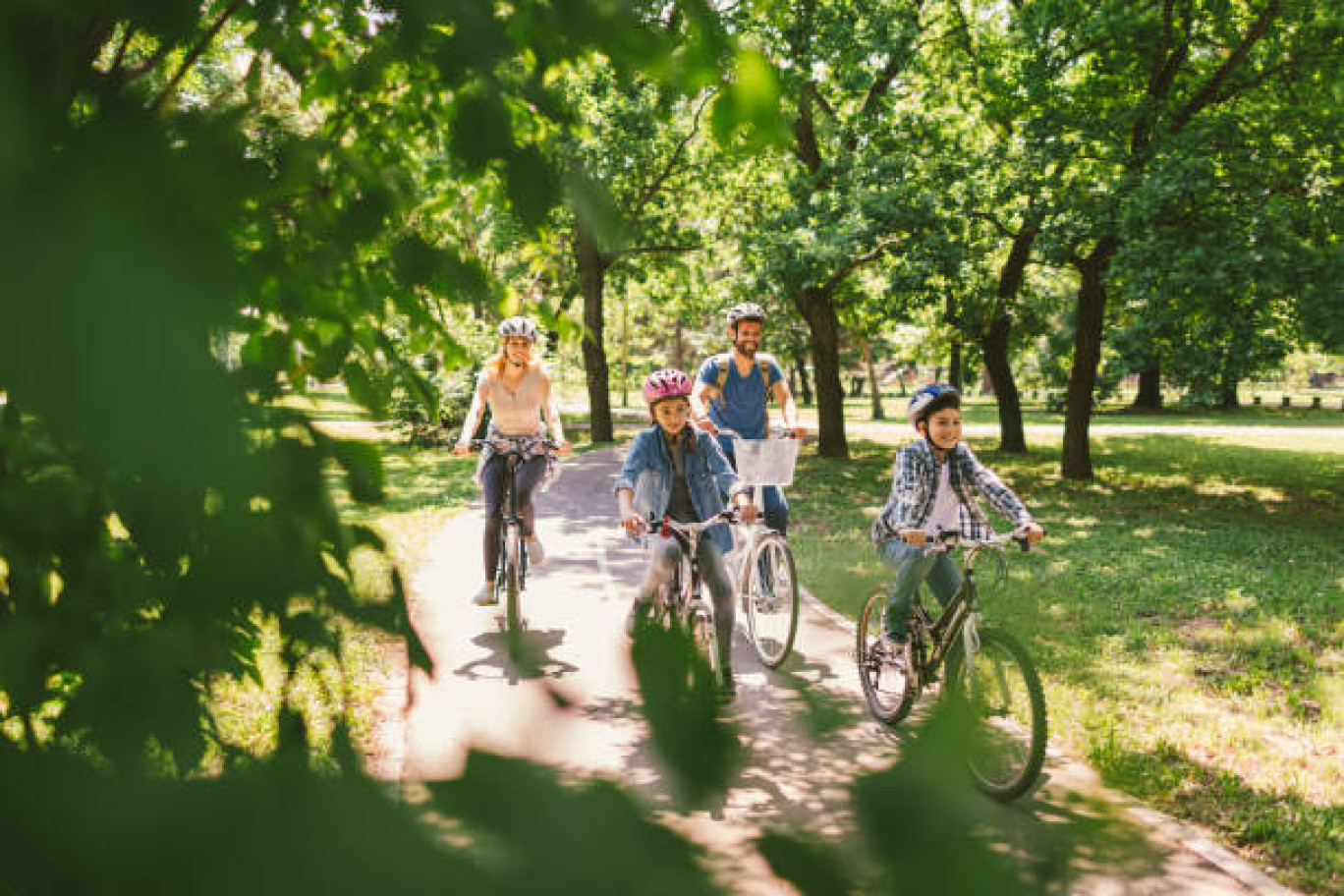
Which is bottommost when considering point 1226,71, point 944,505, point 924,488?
point 944,505

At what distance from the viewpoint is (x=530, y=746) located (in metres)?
0.71

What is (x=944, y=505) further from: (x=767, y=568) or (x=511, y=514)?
(x=511, y=514)

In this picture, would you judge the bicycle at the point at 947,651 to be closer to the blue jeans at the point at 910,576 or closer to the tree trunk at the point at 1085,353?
the blue jeans at the point at 910,576

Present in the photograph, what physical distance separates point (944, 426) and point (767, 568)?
6.86 ft

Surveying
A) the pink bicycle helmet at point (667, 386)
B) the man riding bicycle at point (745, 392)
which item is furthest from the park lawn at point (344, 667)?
the man riding bicycle at point (745, 392)

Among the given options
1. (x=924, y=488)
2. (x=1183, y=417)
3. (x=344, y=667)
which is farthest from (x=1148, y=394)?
(x=344, y=667)

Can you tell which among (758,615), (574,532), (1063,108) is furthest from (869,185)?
(758,615)

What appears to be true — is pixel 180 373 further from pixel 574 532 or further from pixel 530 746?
pixel 574 532

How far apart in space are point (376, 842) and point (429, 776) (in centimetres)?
7

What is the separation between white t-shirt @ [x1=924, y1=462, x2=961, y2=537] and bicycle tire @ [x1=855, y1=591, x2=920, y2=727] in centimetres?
59

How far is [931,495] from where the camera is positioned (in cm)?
504

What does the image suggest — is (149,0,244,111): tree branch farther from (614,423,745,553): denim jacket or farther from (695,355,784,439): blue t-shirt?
(695,355,784,439): blue t-shirt

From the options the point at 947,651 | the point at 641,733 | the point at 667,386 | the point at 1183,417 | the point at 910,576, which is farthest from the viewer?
the point at 1183,417

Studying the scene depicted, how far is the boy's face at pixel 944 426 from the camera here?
496 centimetres
